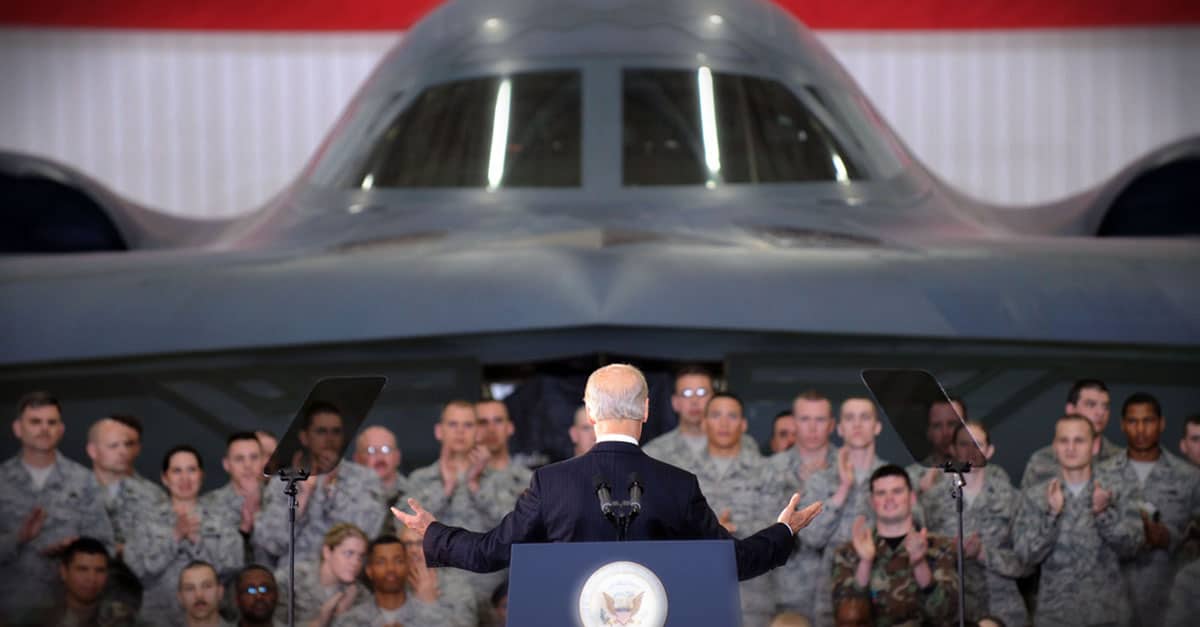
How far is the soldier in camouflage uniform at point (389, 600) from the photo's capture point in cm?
586

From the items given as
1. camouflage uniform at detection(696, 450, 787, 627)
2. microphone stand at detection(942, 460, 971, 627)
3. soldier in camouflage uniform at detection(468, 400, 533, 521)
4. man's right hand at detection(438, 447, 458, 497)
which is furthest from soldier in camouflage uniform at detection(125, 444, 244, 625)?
microphone stand at detection(942, 460, 971, 627)

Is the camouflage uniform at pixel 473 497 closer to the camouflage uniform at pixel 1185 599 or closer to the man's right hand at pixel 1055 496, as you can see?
the man's right hand at pixel 1055 496

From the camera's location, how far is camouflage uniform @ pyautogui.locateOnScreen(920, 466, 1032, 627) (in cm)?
588

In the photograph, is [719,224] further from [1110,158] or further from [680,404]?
[1110,158]

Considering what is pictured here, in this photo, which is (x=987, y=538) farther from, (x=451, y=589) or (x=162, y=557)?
(x=162, y=557)

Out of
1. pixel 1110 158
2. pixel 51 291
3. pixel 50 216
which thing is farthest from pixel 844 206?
pixel 1110 158

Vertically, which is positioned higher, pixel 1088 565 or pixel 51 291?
pixel 51 291

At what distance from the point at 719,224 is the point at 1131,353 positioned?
157 centimetres

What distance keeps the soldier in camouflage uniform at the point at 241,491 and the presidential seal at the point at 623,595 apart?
2.79 metres

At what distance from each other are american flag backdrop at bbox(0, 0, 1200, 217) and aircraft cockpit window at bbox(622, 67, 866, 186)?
313 inches

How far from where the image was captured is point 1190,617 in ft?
19.1

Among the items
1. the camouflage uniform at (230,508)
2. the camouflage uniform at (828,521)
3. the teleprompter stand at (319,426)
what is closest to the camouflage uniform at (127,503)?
the camouflage uniform at (230,508)

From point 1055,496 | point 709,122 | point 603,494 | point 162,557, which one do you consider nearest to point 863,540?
point 1055,496

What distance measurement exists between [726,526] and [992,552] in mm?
926
